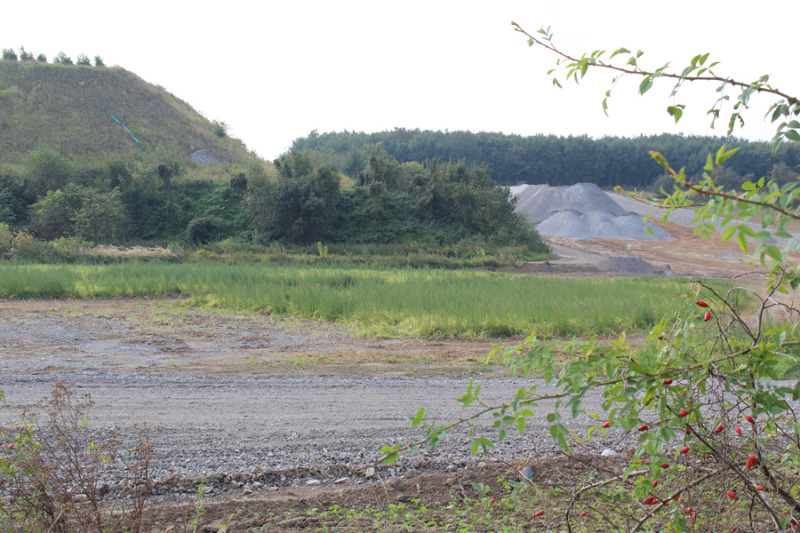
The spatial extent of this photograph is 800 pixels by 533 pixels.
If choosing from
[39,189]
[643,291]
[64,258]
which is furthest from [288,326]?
[39,189]

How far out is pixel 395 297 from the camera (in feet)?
44.9

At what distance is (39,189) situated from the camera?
36.7m

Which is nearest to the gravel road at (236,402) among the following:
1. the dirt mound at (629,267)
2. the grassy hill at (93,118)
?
the dirt mound at (629,267)

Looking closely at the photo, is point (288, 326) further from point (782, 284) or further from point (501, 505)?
point (782, 284)

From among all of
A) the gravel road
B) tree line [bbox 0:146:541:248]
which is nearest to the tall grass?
the gravel road

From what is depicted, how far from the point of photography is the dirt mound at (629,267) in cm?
2700

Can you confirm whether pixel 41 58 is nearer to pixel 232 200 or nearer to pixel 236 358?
pixel 232 200

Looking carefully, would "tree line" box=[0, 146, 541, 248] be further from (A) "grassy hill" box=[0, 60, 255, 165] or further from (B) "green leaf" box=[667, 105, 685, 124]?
(B) "green leaf" box=[667, 105, 685, 124]

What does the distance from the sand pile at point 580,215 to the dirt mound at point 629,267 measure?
638 inches

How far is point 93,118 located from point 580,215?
47242 mm

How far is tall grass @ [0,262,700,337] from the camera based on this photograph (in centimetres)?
1123

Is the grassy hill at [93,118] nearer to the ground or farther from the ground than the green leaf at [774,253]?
farther from the ground

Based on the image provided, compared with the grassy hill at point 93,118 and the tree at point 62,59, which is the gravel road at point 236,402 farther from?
the tree at point 62,59

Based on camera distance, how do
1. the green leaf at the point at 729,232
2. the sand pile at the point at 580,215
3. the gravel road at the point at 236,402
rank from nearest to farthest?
the green leaf at the point at 729,232
the gravel road at the point at 236,402
the sand pile at the point at 580,215
